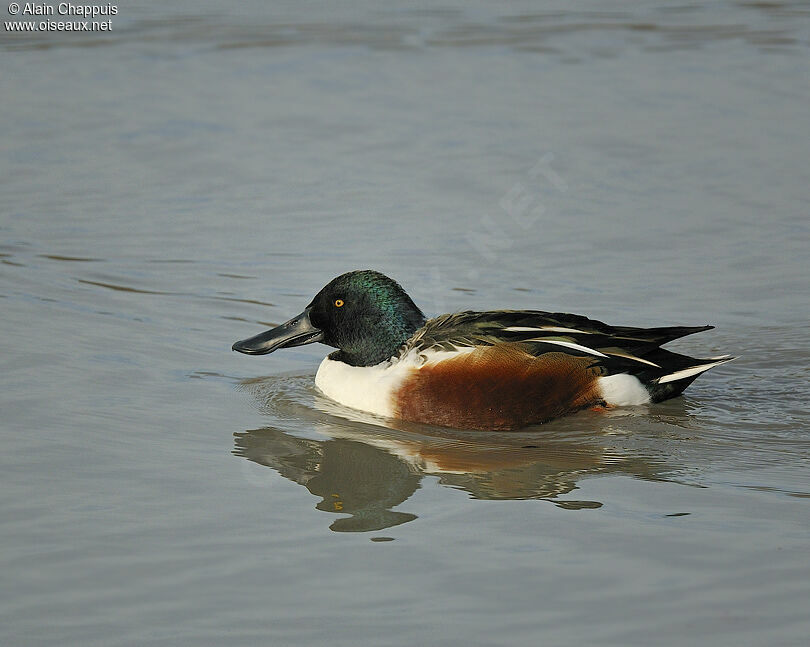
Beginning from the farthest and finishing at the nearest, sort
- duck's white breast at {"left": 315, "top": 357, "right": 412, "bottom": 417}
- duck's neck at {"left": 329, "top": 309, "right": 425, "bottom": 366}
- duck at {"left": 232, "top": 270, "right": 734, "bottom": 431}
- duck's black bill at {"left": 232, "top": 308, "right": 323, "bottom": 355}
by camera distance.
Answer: duck's black bill at {"left": 232, "top": 308, "right": 323, "bottom": 355} → duck's neck at {"left": 329, "top": 309, "right": 425, "bottom": 366} → duck's white breast at {"left": 315, "top": 357, "right": 412, "bottom": 417} → duck at {"left": 232, "top": 270, "right": 734, "bottom": 431}

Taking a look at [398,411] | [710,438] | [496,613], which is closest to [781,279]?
[710,438]

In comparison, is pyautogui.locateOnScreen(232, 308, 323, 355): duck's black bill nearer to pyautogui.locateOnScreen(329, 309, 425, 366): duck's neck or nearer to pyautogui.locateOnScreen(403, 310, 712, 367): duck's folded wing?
pyautogui.locateOnScreen(329, 309, 425, 366): duck's neck

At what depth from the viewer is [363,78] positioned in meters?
13.7

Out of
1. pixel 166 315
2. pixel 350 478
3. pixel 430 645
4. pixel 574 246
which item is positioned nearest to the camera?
pixel 430 645

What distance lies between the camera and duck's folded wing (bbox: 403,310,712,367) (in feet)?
21.9

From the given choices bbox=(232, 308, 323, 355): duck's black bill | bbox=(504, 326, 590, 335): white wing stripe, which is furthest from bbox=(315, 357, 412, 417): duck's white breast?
bbox=(504, 326, 590, 335): white wing stripe

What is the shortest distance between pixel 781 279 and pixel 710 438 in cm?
257

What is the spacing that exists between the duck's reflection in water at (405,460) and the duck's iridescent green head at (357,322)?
382mm

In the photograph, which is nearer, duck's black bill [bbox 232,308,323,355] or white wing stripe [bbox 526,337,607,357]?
white wing stripe [bbox 526,337,607,357]

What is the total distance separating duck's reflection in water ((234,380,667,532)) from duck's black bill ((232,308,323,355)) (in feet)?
1.21

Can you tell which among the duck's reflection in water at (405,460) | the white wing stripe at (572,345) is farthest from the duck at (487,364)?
the duck's reflection in water at (405,460)

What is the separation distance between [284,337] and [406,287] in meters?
1.54

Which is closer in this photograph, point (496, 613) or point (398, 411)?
point (496, 613)

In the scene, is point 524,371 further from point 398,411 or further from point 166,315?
point 166,315
